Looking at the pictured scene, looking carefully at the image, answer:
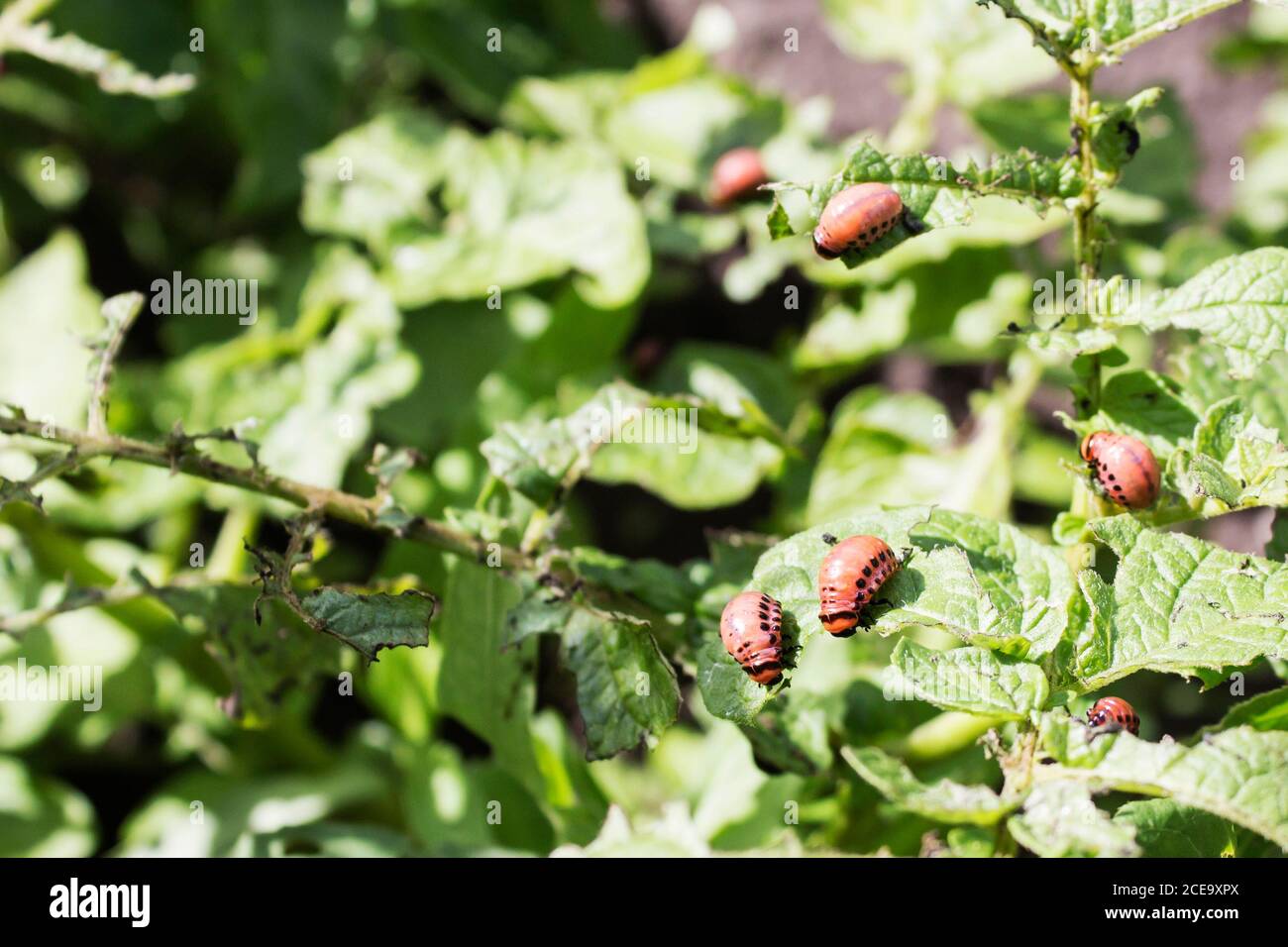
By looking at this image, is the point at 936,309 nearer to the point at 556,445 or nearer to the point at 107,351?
the point at 556,445

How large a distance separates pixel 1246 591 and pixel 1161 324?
276mm

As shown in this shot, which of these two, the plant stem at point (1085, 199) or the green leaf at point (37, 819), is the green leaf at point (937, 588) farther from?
the green leaf at point (37, 819)

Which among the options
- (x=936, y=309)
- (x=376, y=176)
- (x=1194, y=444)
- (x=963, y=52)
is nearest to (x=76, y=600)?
(x=376, y=176)

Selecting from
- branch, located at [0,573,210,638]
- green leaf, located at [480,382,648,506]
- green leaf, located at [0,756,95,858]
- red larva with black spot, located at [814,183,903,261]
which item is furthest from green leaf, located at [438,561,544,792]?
green leaf, located at [0,756,95,858]

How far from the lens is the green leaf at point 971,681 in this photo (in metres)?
0.97

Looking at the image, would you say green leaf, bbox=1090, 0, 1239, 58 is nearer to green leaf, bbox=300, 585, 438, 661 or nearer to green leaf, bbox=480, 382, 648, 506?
green leaf, bbox=480, 382, 648, 506

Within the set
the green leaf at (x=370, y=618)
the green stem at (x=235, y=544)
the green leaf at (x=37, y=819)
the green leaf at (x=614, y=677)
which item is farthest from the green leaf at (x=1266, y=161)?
the green leaf at (x=37, y=819)

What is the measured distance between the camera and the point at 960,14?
2.12 m

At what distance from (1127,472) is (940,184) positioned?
0.35m

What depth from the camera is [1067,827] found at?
36.1 inches

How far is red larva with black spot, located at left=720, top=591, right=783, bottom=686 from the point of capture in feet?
3.44

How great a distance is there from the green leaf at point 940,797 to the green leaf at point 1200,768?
7 centimetres
